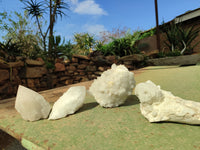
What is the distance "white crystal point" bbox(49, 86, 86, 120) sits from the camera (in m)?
0.99

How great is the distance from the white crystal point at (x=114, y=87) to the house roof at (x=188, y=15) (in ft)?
22.1

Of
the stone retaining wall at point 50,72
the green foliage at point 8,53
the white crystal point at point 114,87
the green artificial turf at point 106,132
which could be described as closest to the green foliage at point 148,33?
the stone retaining wall at point 50,72

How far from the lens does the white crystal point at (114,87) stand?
1019mm

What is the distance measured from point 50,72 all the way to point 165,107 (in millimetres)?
4391

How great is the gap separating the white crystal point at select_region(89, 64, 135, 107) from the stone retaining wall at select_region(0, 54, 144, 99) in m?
3.46

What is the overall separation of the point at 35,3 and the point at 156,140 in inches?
265

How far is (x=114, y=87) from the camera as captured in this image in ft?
3.33

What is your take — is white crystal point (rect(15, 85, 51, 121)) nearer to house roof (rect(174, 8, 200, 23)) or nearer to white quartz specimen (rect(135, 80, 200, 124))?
white quartz specimen (rect(135, 80, 200, 124))

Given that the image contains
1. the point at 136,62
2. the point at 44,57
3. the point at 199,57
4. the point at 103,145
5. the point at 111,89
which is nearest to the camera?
the point at 103,145

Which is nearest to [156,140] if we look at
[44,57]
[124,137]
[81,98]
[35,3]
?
[124,137]

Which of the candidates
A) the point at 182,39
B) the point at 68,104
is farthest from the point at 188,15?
the point at 68,104

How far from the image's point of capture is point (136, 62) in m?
5.38

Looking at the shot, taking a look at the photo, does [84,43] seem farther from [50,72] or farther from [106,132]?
[106,132]

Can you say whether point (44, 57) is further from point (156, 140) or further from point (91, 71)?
point (156, 140)
